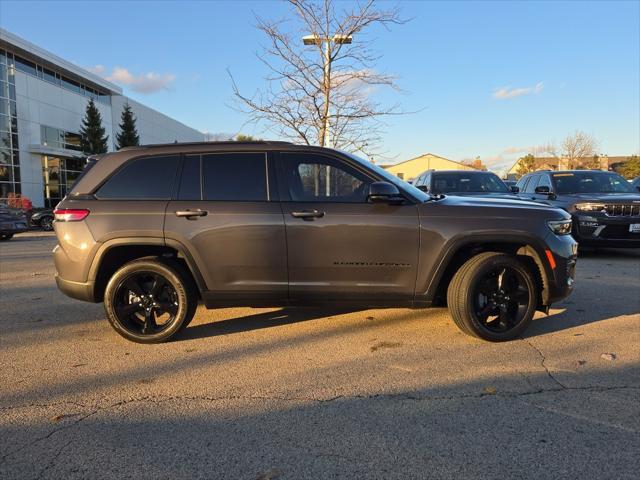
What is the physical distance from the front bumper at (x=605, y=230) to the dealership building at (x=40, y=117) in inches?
1095

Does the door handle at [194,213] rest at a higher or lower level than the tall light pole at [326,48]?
lower

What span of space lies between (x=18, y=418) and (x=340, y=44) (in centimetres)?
1141

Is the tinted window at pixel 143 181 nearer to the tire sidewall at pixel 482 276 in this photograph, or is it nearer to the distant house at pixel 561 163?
the tire sidewall at pixel 482 276

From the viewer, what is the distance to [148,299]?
464 centimetres

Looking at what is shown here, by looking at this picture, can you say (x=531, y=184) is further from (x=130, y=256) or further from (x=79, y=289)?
(x=79, y=289)

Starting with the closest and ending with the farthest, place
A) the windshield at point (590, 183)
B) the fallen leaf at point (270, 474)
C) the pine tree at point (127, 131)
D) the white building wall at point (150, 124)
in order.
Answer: the fallen leaf at point (270, 474) < the windshield at point (590, 183) < the pine tree at point (127, 131) < the white building wall at point (150, 124)

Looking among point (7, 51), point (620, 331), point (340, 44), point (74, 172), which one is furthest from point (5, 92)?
point (620, 331)

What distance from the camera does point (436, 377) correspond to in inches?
147

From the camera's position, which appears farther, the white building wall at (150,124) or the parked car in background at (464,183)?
the white building wall at (150,124)

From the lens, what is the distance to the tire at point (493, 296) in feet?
14.5

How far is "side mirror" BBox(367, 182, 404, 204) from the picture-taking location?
4.28m

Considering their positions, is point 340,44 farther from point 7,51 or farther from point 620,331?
point 7,51

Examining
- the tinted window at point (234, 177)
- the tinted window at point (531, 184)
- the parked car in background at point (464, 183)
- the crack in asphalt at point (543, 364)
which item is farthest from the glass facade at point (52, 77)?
the crack in asphalt at point (543, 364)

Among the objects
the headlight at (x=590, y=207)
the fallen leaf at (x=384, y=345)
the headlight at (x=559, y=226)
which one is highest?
the headlight at (x=590, y=207)
